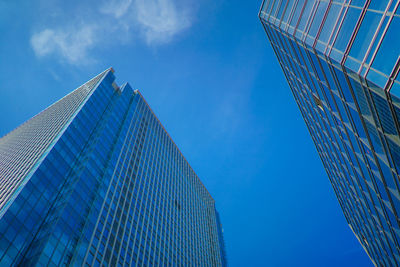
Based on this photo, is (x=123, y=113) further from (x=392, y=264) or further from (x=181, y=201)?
(x=392, y=264)

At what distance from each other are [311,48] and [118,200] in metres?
49.6

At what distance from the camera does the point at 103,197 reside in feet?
167

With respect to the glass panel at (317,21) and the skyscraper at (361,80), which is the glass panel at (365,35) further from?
the glass panel at (317,21)

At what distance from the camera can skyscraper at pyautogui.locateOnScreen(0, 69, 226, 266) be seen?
35.2 m

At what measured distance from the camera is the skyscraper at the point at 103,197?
3524cm

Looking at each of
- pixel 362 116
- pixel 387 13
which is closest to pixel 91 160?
pixel 362 116

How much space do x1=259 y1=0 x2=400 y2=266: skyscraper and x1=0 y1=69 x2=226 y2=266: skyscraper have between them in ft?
117

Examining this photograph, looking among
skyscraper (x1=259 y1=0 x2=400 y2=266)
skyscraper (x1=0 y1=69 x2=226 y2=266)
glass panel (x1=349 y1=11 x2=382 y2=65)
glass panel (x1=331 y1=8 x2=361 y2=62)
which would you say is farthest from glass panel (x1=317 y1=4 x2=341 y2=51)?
skyscraper (x1=0 y1=69 x2=226 y2=266)

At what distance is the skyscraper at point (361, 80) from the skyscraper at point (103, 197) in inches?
1409

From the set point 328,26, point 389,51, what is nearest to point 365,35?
point 389,51

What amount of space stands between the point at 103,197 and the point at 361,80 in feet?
162

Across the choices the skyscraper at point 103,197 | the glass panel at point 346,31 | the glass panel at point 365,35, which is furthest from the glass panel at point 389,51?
the skyscraper at point 103,197

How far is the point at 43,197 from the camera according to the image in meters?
39.6

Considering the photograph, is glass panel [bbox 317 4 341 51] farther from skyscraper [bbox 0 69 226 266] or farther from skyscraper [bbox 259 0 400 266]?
skyscraper [bbox 0 69 226 266]
